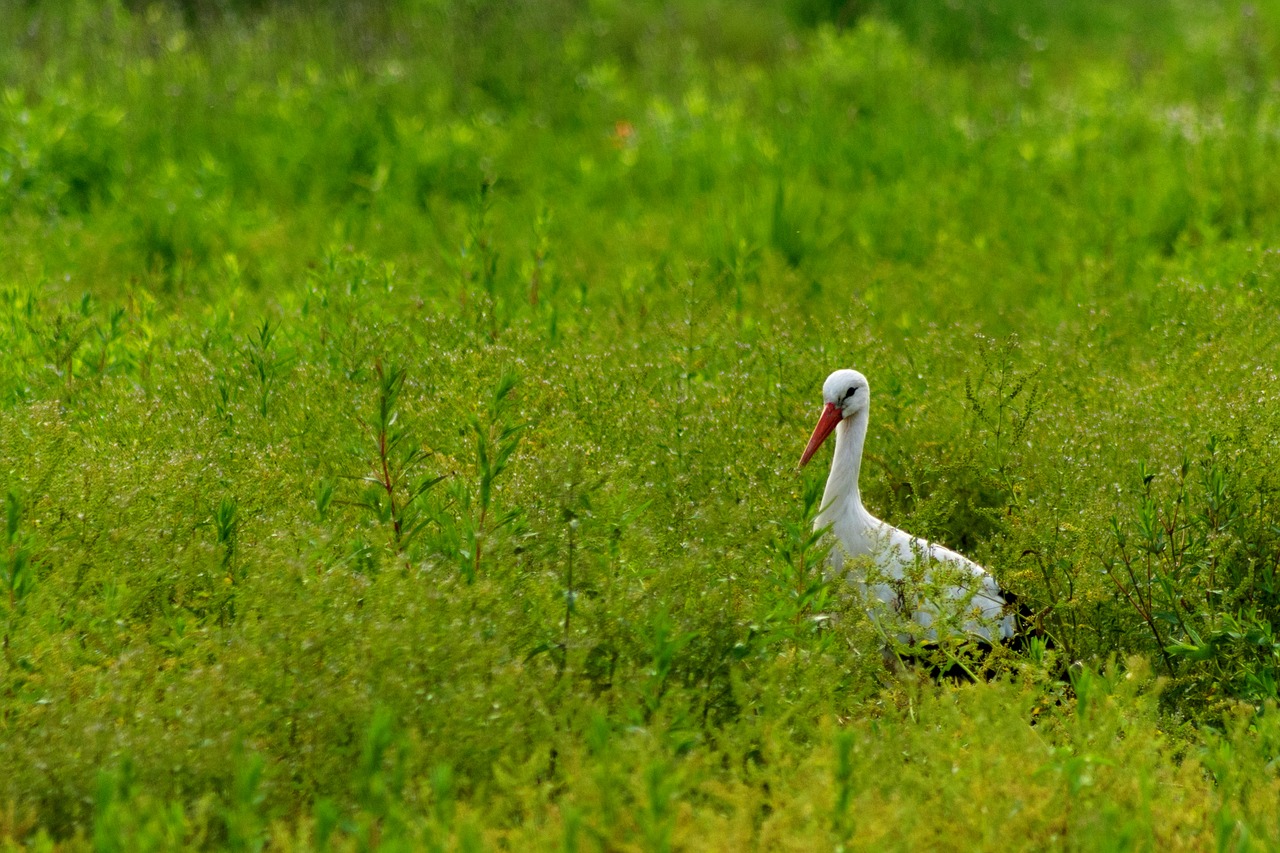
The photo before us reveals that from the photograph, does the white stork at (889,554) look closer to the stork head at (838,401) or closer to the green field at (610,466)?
the stork head at (838,401)

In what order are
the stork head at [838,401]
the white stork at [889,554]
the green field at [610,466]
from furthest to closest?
the stork head at [838,401] < the white stork at [889,554] < the green field at [610,466]

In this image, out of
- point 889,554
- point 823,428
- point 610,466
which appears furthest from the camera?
point 823,428

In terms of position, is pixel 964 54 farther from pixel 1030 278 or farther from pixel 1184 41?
pixel 1030 278

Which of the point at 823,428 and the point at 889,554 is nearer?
the point at 889,554

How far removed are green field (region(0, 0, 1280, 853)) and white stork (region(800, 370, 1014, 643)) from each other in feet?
0.41

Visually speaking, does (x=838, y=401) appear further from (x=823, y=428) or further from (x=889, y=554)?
(x=889, y=554)

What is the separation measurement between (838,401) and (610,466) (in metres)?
0.96

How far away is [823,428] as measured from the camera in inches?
175

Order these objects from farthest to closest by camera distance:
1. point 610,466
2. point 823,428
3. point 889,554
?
point 823,428 → point 889,554 → point 610,466

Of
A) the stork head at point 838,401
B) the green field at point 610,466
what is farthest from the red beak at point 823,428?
→ the green field at point 610,466

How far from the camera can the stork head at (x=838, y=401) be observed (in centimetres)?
443

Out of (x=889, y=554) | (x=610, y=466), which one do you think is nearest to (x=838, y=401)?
(x=889, y=554)

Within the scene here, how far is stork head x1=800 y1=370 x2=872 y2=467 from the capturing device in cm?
443

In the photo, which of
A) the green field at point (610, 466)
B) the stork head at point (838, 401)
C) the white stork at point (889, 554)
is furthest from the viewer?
Answer: the stork head at point (838, 401)
